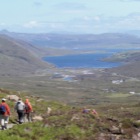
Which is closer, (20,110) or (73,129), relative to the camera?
(73,129)

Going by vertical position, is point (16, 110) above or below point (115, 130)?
above

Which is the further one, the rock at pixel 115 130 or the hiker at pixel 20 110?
the hiker at pixel 20 110

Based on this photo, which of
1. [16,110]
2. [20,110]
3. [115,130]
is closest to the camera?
[115,130]

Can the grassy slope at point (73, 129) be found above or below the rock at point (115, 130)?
above

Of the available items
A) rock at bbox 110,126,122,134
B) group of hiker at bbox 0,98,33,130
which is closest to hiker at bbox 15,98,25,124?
group of hiker at bbox 0,98,33,130

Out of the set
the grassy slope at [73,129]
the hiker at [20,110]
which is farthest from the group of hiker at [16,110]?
the grassy slope at [73,129]

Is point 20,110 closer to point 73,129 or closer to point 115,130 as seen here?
point 73,129

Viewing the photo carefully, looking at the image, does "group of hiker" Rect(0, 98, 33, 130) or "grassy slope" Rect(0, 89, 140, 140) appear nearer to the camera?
"grassy slope" Rect(0, 89, 140, 140)

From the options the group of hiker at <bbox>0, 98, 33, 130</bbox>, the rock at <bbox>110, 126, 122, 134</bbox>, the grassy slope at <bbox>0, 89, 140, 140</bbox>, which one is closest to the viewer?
the grassy slope at <bbox>0, 89, 140, 140</bbox>

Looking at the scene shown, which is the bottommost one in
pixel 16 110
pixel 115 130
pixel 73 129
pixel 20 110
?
pixel 115 130

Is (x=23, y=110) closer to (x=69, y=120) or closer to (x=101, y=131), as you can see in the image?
(x=69, y=120)

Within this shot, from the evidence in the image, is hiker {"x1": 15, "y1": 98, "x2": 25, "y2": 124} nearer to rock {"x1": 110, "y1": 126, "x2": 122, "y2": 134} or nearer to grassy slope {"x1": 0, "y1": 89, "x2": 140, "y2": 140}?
grassy slope {"x1": 0, "y1": 89, "x2": 140, "y2": 140}

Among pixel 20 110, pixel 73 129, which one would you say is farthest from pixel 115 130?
pixel 20 110

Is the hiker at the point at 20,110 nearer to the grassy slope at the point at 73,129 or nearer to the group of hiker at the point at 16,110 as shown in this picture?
the group of hiker at the point at 16,110
